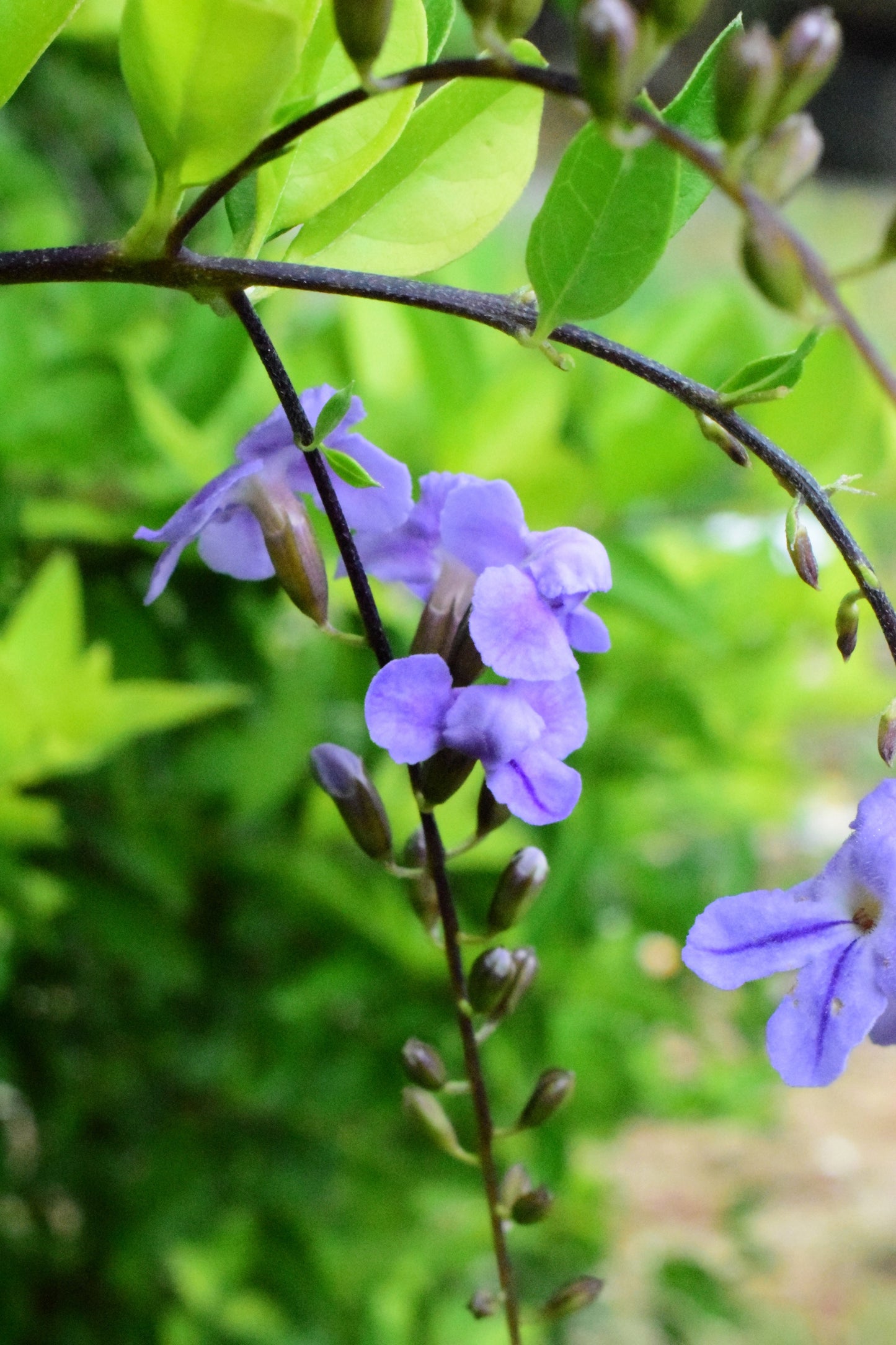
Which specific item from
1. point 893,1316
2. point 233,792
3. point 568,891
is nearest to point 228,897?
point 233,792

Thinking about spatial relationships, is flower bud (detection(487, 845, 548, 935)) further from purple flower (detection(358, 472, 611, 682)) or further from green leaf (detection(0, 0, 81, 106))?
green leaf (detection(0, 0, 81, 106))

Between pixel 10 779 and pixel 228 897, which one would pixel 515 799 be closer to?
pixel 10 779

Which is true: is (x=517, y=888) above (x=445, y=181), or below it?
below

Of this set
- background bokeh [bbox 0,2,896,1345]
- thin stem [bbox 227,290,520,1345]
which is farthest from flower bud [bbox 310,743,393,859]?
background bokeh [bbox 0,2,896,1345]

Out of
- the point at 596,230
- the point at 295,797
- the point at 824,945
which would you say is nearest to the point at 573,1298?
the point at 824,945

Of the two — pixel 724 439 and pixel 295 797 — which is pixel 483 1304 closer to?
pixel 724 439

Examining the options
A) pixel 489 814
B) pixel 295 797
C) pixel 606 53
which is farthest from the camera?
pixel 295 797

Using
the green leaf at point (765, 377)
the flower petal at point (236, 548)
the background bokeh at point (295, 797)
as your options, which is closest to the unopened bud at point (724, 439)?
the green leaf at point (765, 377)
